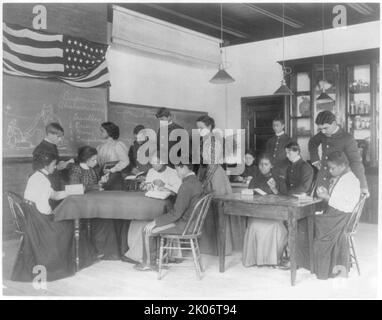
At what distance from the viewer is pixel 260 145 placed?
29.1ft

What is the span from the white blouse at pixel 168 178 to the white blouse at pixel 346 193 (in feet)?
5.21

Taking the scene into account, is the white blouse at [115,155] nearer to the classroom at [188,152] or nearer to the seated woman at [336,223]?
the classroom at [188,152]

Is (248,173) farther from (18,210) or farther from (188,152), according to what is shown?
(18,210)

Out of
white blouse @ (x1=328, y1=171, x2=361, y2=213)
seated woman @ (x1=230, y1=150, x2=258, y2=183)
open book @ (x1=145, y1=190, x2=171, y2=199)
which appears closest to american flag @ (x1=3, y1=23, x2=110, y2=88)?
seated woman @ (x1=230, y1=150, x2=258, y2=183)

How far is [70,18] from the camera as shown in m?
6.16

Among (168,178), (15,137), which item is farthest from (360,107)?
(15,137)

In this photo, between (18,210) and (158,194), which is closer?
(18,210)

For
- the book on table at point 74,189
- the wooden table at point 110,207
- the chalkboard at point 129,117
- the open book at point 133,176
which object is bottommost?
the wooden table at point 110,207

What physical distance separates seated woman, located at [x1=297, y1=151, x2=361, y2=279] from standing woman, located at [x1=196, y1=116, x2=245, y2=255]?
1.19m

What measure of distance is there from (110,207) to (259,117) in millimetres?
5381

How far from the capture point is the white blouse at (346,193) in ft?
12.8

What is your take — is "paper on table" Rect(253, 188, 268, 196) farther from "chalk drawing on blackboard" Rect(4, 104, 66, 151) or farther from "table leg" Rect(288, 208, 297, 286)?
"chalk drawing on blackboard" Rect(4, 104, 66, 151)

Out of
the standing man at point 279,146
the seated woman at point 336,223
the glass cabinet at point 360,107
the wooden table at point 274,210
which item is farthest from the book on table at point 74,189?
the glass cabinet at point 360,107
